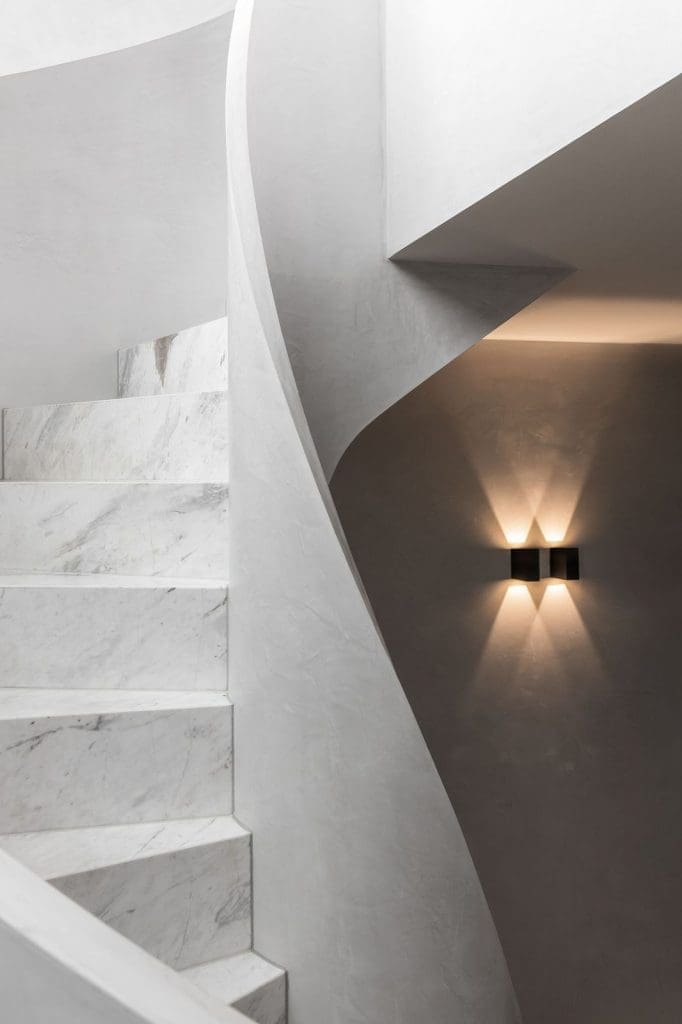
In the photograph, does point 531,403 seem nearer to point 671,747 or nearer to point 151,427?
point 671,747

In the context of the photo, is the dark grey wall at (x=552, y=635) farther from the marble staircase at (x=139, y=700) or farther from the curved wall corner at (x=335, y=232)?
the marble staircase at (x=139, y=700)

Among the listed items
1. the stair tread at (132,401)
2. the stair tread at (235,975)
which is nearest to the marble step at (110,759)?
the stair tread at (235,975)

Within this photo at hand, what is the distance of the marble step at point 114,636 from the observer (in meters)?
2.04

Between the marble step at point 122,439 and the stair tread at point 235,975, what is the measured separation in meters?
1.14

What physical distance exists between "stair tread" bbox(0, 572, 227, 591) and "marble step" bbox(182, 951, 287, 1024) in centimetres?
72

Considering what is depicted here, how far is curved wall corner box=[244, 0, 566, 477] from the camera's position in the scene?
231 centimetres

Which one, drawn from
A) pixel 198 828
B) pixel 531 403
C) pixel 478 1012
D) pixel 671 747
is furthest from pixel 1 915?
pixel 671 747

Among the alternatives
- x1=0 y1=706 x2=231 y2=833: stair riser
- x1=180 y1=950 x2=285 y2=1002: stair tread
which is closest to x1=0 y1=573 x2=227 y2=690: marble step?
x1=0 y1=706 x2=231 y2=833: stair riser

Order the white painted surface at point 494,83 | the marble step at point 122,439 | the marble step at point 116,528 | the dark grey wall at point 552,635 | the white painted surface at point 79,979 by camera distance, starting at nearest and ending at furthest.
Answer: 1. the white painted surface at point 79,979
2. the white painted surface at point 494,83
3. the marble step at point 116,528
4. the marble step at point 122,439
5. the dark grey wall at point 552,635

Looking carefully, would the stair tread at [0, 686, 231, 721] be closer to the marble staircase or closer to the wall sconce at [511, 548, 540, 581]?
the marble staircase

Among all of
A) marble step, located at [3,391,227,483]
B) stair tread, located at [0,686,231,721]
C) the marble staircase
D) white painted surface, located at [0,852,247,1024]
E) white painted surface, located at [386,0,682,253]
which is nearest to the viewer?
white painted surface, located at [0,852,247,1024]

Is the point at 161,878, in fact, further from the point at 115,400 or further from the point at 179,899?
the point at 115,400

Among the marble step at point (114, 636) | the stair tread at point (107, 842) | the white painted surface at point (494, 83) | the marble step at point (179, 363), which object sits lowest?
the stair tread at point (107, 842)

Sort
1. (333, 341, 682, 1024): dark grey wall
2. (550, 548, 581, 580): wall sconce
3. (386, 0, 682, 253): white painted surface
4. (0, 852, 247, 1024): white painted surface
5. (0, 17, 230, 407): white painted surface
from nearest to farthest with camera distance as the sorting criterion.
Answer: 1. (0, 852, 247, 1024): white painted surface
2. (386, 0, 682, 253): white painted surface
3. (0, 17, 230, 407): white painted surface
4. (333, 341, 682, 1024): dark grey wall
5. (550, 548, 581, 580): wall sconce
